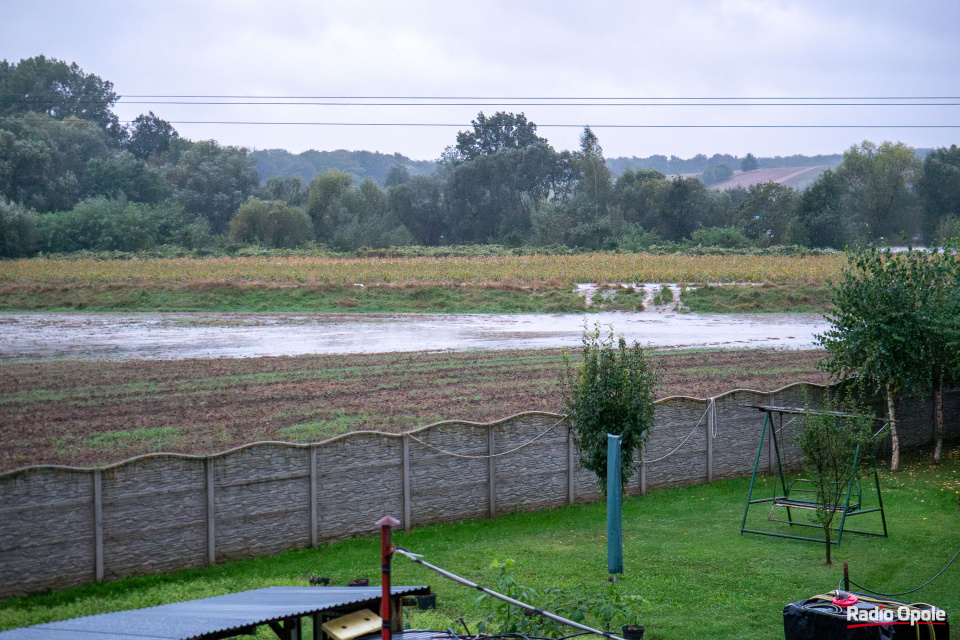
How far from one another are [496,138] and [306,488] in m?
107

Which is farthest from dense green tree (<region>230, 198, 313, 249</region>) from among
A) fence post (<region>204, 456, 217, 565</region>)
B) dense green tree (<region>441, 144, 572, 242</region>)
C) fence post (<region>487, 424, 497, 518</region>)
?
fence post (<region>204, 456, 217, 565</region>)

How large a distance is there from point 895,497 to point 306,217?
261ft

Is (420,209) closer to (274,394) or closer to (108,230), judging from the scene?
(108,230)

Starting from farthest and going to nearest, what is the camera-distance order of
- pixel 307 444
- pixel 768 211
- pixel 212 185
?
pixel 212 185, pixel 768 211, pixel 307 444

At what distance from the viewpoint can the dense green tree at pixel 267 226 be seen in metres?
85.1

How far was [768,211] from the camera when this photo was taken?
315ft

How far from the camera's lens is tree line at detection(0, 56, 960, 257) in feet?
253

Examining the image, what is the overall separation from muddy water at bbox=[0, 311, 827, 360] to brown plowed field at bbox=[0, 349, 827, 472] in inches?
90.8

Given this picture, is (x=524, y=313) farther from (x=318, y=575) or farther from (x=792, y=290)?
(x=318, y=575)

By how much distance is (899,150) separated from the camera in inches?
Result: 3627

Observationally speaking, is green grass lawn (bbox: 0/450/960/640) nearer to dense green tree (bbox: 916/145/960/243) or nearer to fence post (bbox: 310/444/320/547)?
fence post (bbox: 310/444/320/547)

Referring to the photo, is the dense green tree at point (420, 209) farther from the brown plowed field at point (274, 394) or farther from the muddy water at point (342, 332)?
the brown plowed field at point (274, 394)

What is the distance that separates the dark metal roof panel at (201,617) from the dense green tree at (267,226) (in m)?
81.1

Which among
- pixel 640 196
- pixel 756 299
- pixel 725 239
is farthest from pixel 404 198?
pixel 756 299
